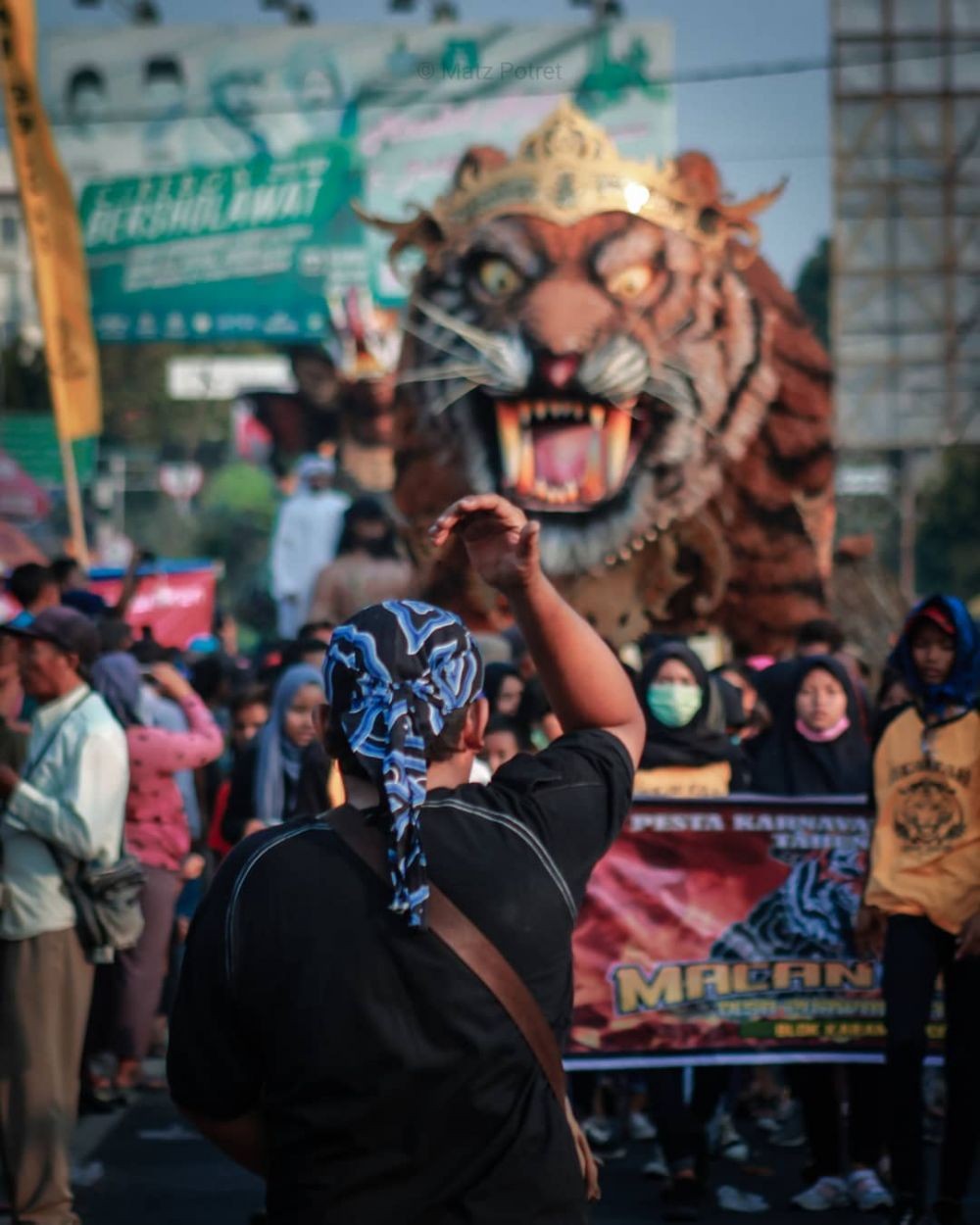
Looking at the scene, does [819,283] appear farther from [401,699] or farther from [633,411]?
[401,699]

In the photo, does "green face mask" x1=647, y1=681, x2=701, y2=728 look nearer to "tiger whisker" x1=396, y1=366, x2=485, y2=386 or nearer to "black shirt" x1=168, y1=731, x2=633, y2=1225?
"black shirt" x1=168, y1=731, x2=633, y2=1225

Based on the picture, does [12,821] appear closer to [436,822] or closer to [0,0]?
[436,822]

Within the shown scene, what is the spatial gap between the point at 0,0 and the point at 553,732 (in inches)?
243

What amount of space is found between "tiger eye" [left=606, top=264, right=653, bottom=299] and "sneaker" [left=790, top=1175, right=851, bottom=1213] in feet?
21.7

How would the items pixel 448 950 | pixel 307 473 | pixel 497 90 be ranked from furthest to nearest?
pixel 497 90, pixel 307 473, pixel 448 950

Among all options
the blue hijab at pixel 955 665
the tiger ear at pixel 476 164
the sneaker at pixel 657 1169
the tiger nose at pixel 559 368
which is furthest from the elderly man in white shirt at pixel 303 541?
the blue hijab at pixel 955 665

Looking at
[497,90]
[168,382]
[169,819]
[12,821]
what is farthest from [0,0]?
[168,382]

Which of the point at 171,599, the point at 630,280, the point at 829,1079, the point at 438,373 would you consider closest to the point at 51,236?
the point at 438,373

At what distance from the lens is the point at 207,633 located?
14328 millimetres

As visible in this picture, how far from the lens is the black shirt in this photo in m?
2.66

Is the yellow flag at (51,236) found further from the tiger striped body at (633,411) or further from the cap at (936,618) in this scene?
the cap at (936,618)

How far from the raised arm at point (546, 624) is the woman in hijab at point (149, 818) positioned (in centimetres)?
438

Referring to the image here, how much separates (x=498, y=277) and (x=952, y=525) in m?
27.3

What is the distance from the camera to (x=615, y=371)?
1173cm
